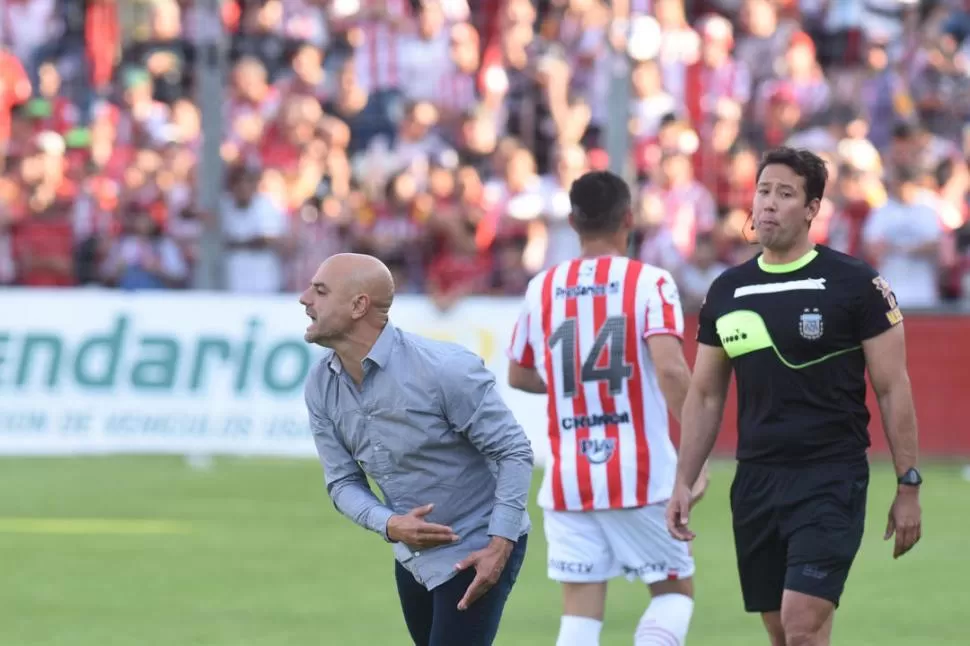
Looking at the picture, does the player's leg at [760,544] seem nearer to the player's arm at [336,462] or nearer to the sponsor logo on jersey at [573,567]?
the sponsor logo on jersey at [573,567]

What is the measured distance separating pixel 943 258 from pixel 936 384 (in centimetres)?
113

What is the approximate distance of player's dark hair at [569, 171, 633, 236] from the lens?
735cm

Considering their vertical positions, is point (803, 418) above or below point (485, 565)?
above

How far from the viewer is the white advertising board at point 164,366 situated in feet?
53.1

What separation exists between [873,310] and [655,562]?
4.98 ft

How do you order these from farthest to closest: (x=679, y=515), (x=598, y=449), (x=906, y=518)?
1. (x=598, y=449)
2. (x=679, y=515)
3. (x=906, y=518)

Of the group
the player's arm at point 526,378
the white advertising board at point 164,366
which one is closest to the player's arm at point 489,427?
the player's arm at point 526,378

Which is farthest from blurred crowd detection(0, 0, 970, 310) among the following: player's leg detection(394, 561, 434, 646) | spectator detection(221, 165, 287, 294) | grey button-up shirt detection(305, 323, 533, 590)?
grey button-up shirt detection(305, 323, 533, 590)

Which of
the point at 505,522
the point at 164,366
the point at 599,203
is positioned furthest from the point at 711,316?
the point at 164,366

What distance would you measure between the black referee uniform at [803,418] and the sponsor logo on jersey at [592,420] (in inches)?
38.8

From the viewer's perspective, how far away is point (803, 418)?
6363 millimetres

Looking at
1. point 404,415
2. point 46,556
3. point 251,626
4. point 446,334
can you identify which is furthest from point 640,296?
point 446,334

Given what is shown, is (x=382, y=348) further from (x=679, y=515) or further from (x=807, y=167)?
(x=807, y=167)

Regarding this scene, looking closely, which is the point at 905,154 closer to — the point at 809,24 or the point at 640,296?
the point at 809,24
